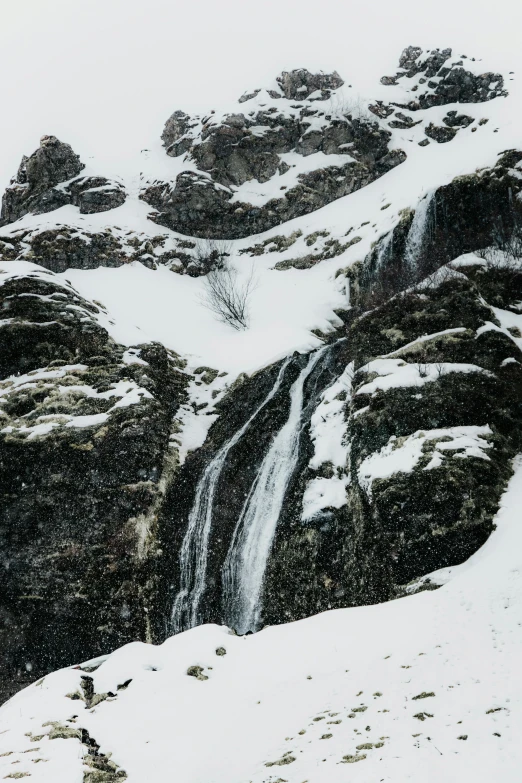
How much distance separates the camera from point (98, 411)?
19.0m

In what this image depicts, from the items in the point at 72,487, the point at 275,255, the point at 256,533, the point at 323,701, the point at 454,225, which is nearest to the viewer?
the point at 323,701

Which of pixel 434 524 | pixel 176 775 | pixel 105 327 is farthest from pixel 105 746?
pixel 105 327

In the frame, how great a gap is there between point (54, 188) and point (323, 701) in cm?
5207

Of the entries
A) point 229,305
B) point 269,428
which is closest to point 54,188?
point 229,305

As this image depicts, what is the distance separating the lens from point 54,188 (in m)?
47.3

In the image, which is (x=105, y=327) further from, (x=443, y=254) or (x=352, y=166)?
(x=352, y=166)

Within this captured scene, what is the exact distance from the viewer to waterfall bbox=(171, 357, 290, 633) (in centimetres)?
1487

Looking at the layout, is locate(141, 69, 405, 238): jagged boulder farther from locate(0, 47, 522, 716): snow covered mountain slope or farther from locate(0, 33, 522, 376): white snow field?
locate(0, 47, 522, 716): snow covered mountain slope

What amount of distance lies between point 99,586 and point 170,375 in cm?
1139

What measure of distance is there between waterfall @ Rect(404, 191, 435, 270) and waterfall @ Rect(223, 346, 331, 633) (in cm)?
1413

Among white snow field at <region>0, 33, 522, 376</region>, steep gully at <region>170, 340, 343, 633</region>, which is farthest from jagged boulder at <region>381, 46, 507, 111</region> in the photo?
steep gully at <region>170, 340, 343, 633</region>

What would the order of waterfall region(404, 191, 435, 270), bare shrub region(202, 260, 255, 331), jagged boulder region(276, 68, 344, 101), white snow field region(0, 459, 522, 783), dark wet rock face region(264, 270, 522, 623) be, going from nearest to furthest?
white snow field region(0, 459, 522, 783) < dark wet rock face region(264, 270, 522, 623) < waterfall region(404, 191, 435, 270) < bare shrub region(202, 260, 255, 331) < jagged boulder region(276, 68, 344, 101)

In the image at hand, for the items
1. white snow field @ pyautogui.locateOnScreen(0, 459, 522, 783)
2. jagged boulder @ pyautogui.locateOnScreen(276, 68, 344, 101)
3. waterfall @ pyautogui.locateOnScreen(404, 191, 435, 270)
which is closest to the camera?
white snow field @ pyautogui.locateOnScreen(0, 459, 522, 783)

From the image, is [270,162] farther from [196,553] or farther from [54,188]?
[196,553]
